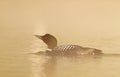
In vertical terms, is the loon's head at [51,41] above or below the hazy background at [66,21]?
below

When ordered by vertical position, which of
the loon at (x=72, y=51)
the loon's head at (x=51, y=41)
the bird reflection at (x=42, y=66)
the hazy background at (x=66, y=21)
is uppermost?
the hazy background at (x=66, y=21)

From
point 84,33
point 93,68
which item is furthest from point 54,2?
point 93,68

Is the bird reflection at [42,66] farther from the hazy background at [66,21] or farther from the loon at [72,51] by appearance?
the hazy background at [66,21]

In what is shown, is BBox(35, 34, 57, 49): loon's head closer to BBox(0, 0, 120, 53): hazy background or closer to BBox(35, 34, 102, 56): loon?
BBox(35, 34, 102, 56): loon

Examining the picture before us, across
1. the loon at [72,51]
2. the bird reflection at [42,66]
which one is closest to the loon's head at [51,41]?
the loon at [72,51]

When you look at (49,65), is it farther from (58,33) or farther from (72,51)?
(58,33)

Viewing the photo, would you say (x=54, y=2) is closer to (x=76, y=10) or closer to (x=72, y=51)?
(x=76, y=10)

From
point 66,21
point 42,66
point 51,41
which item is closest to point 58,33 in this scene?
point 66,21

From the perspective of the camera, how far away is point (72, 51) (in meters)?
9.84

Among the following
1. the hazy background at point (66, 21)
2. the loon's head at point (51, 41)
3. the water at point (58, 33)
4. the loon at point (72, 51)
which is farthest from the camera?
the hazy background at point (66, 21)

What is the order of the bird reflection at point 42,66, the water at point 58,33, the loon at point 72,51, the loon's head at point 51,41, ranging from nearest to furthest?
the bird reflection at point 42,66 < the water at point 58,33 < the loon at point 72,51 < the loon's head at point 51,41

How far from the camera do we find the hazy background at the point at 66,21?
12070mm

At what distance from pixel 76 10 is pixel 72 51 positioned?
8.78 metres

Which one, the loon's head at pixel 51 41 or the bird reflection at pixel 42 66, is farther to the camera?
the loon's head at pixel 51 41
